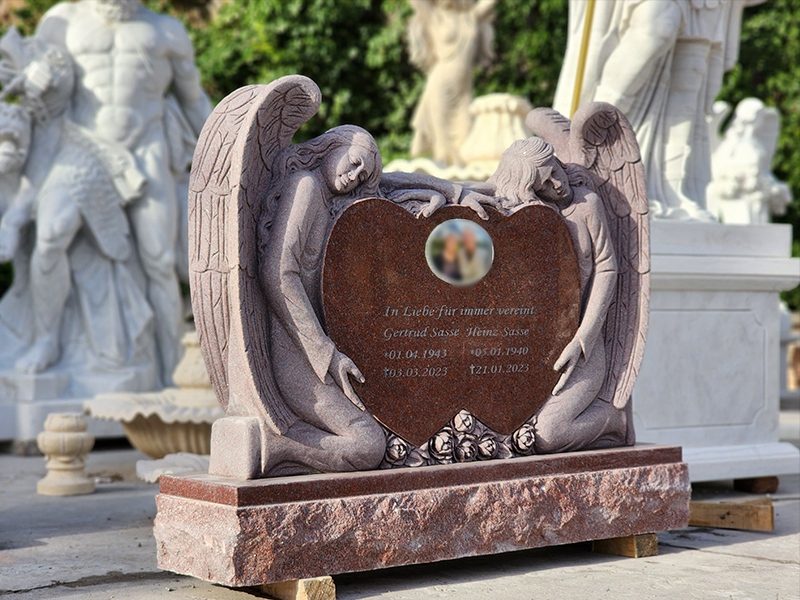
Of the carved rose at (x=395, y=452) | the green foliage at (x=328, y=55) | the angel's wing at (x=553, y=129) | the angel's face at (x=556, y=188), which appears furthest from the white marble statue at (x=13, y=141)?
the green foliage at (x=328, y=55)

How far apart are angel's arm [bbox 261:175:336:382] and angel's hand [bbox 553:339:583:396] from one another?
104cm

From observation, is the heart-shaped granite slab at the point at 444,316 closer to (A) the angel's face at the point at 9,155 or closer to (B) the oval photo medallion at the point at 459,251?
(B) the oval photo medallion at the point at 459,251

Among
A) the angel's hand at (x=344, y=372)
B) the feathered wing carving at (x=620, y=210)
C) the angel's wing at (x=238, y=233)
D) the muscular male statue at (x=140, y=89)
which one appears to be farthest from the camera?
the muscular male statue at (x=140, y=89)

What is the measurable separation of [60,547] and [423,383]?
176 centimetres

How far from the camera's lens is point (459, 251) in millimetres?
4352

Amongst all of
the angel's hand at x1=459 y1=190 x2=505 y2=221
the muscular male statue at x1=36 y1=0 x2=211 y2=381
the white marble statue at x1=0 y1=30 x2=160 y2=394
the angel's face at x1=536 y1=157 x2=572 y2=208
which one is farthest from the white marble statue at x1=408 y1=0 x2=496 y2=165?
the angel's hand at x1=459 y1=190 x2=505 y2=221

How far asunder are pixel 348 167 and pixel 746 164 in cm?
961

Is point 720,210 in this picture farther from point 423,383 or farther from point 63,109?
point 423,383

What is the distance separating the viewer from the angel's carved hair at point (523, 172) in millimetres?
4582

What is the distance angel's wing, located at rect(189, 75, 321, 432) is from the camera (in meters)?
3.92

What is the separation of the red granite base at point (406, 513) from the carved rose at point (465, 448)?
0.11 metres

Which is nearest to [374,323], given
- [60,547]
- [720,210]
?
[60,547]

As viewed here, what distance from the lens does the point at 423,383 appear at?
14.1 ft

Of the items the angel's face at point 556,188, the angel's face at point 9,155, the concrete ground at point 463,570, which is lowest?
the concrete ground at point 463,570
